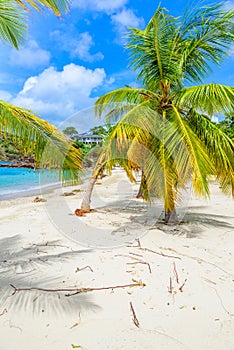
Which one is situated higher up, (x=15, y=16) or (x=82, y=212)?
(x=15, y=16)

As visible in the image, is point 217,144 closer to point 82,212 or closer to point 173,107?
point 173,107

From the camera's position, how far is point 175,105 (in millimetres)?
6309

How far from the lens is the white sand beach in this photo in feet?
8.84

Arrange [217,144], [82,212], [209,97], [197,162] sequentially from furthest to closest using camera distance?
1. [82,212]
2. [217,144]
3. [209,97]
4. [197,162]

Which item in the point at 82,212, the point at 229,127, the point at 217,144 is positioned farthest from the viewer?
the point at 229,127

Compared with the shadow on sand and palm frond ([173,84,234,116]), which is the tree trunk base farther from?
palm frond ([173,84,234,116])

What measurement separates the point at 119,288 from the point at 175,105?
4319mm

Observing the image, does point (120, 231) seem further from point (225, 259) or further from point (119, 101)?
point (119, 101)

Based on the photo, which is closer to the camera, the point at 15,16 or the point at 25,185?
the point at 15,16

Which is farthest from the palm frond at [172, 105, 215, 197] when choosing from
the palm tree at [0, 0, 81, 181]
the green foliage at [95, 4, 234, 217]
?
the palm tree at [0, 0, 81, 181]

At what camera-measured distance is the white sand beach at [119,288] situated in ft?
8.84

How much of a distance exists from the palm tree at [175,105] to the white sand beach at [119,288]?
Result: 3.93 ft

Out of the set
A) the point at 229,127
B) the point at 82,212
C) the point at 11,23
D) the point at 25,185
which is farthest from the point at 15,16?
the point at 25,185

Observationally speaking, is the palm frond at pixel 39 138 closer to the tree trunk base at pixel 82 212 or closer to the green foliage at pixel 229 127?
the green foliage at pixel 229 127
